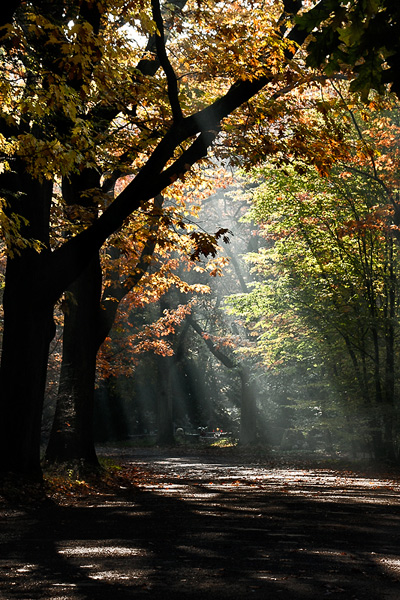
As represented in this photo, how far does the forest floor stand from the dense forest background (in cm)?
295

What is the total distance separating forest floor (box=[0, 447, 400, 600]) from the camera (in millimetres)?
4812

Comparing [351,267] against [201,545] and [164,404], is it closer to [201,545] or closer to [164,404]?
[201,545]

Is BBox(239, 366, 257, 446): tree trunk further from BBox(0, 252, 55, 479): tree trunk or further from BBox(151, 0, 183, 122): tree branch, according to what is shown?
BBox(151, 0, 183, 122): tree branch

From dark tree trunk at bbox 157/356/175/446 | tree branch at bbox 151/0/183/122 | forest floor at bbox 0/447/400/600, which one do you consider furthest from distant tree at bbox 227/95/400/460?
dark tree trunk at bbox 157/356/175/446

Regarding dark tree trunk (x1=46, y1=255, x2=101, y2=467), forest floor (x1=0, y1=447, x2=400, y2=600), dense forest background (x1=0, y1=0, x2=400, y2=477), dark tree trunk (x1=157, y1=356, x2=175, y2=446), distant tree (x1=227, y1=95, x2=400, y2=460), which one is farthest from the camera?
dark tree trunk (x1=157, y1=356, x2=175, y2=446)

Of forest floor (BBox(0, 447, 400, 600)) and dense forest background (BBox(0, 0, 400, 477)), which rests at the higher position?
dense forest background (BBox(0, 0, 400, 477))

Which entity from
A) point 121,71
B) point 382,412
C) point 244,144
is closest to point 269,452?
point 382,412

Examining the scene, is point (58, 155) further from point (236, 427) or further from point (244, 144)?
point (236, 427)

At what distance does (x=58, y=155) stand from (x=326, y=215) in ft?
46.6

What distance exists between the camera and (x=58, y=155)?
30.1 feet

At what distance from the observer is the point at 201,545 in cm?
655

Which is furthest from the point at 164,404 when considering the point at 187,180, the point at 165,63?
the point at 165,63

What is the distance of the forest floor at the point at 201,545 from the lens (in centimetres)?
481

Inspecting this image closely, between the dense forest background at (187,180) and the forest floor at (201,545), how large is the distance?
9.69ft
